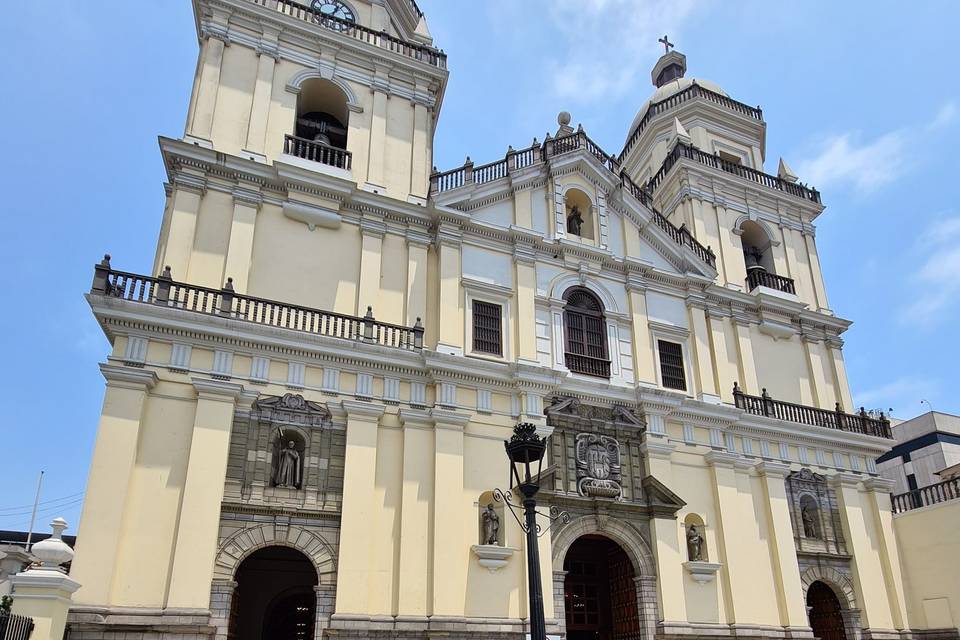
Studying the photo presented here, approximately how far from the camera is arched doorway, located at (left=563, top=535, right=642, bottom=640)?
692 inches

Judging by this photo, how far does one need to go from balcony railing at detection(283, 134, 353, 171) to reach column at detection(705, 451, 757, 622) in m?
12.4

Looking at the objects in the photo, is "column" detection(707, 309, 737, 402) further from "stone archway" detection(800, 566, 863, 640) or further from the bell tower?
the bell tower

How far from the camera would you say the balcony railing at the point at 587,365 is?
61.6ft

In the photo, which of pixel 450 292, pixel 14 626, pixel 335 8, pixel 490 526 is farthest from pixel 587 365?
pixel 14 626

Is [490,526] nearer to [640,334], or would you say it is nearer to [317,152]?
[640,334]

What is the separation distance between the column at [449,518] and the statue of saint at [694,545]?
19.2 feet

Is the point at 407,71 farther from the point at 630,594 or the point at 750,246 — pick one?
the point at 630,594

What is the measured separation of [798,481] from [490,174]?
12.3 metres

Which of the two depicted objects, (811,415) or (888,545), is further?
(811,415)

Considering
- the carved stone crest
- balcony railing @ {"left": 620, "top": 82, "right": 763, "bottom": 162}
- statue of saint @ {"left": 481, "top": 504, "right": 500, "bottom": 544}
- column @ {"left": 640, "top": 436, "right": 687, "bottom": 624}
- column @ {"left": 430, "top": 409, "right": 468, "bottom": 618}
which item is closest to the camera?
column @ {"left": 430, "top": 409, "right": 468, "bottom": 618}

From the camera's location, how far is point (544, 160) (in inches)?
827

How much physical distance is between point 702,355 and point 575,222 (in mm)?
5296

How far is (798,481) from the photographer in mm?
20344

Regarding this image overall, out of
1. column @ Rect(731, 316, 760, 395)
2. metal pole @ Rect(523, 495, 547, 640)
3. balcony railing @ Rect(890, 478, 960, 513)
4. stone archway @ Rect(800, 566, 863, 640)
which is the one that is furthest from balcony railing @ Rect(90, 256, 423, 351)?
balcony railing @ Rect(890, 478, 960, 513)
